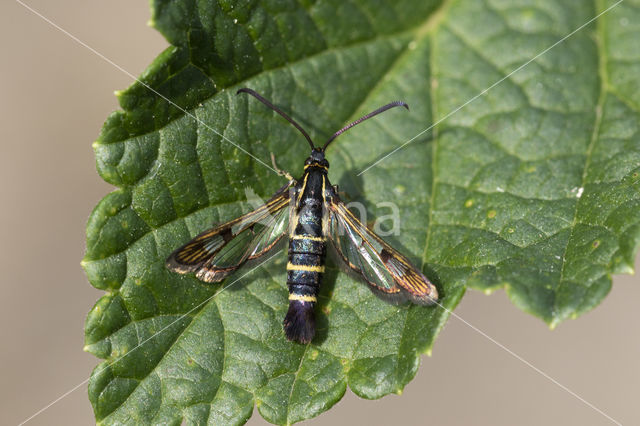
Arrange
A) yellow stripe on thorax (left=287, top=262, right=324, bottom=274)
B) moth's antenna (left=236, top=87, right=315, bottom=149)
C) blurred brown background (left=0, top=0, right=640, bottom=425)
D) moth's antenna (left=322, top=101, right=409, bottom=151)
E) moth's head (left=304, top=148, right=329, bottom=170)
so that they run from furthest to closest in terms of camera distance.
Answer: blurred brown background (left=0, top=0, right=640, bottom=425) < moth's antenna (left=322, top=101, right=409, bottom=151) < moth's head (left=304, top=148, right=329, bottom=170) < moth's antenna (left=236, top=87, right=315, bottom=149) < yellow stripe on thorax (left=287, top=262, right=324, bottom=274)

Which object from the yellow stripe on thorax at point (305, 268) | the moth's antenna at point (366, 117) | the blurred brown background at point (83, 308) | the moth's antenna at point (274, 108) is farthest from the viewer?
the blurred brown background at point (83, 308)

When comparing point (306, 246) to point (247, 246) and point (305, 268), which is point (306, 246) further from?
point (247, 246)

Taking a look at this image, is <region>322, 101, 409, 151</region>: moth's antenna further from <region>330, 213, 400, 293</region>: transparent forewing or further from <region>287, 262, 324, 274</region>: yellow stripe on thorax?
<region>287, 262, 324, 274</region>: yellow stripe on thorax

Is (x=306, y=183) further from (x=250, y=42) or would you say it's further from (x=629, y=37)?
(x=629, y=37)

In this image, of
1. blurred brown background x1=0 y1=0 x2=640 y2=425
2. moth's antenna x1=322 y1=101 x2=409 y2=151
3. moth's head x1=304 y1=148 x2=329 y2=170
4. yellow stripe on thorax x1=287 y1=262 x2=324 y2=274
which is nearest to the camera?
yellow stripe on thorax x1=287 y1=262 x2=324 y2=274

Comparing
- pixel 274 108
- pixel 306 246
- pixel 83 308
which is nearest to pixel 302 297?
pixel 306 246

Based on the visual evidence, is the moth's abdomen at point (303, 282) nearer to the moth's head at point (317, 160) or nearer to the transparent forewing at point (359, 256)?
the transparent forewing at point (359, 256)

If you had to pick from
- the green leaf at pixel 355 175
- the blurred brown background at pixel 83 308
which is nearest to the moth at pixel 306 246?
the green leaf at pixel 355 175

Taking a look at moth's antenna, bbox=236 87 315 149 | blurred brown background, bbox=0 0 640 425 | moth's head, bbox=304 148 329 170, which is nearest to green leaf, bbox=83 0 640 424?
moth's antenna, bbox=236 87 315 149
